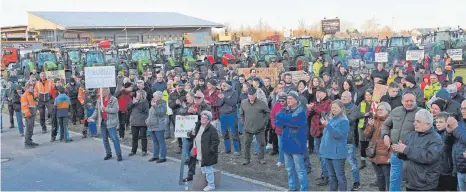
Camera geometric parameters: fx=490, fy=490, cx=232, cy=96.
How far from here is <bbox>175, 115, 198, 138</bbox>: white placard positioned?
8.13m

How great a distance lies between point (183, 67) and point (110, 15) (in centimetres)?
3853

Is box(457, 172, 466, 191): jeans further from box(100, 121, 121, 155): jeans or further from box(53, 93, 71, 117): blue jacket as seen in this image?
box(53, 93, 71, 117): blue jacket

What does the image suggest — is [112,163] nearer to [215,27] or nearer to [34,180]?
[34,180]

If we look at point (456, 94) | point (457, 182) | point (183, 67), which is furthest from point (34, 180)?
point (183, 67)

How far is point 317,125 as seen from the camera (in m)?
8.51

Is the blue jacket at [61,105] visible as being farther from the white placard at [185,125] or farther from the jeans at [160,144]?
the white placard at [185,125]

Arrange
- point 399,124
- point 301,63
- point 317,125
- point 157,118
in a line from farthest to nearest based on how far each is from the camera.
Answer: point 301,63 < point 157,118 < point 317,125 < point 399,124

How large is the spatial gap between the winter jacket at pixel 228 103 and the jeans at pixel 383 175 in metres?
4.09

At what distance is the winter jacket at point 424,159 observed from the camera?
515cm

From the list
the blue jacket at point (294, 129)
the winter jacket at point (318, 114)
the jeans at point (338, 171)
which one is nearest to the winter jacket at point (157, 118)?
the winter jacket at point (318, 114)

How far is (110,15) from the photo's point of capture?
6084 centimetres

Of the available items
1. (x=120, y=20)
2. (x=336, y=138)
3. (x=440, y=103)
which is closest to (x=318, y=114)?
(x=336, y=138)

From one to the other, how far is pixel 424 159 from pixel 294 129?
7.96 feet

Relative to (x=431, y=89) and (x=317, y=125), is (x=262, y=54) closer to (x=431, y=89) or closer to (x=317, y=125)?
(x=431, y=89)
